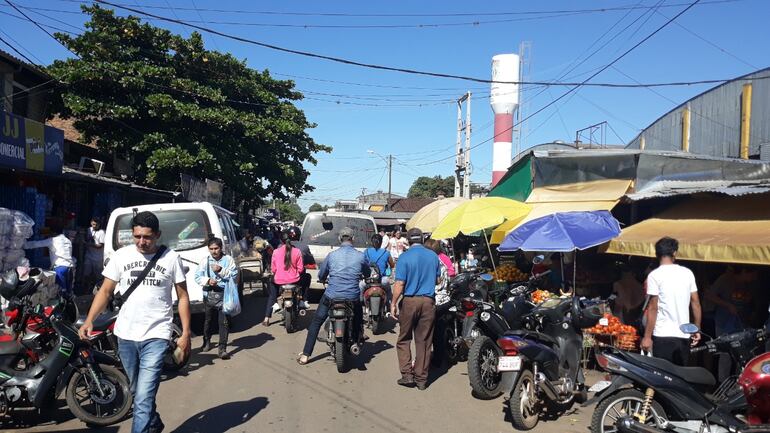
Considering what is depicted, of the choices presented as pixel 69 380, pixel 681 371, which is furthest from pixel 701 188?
pixel 69 380

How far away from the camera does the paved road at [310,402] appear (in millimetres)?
5402

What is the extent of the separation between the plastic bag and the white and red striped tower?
88.4 ft

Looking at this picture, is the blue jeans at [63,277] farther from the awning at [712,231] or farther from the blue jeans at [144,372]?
the awning at [712,231]

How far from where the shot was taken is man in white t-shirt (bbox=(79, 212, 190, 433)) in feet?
13.9

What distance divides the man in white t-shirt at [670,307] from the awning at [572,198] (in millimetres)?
4432

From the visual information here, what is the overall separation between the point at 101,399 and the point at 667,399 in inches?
193

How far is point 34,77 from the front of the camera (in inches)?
666

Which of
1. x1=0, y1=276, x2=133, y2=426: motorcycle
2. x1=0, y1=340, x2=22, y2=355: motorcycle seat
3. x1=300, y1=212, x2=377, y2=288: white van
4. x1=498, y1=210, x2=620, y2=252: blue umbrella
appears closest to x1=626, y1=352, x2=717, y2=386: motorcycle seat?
x1=498, y1=210, x2=620, y2=252: blue umbrella

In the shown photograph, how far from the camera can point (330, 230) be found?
13.6 meters

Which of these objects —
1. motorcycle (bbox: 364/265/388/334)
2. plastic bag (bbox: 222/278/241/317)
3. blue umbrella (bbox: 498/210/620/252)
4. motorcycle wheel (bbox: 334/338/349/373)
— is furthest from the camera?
motorcycle (bbox: 364/265/388/334)

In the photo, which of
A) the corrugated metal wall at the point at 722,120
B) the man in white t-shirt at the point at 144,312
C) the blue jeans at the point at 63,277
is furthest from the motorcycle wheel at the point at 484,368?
the corrugated metal wall at the point at 722,120

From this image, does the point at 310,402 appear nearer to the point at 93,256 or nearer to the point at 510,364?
the point at 510,364

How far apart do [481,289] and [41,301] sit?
678 cm

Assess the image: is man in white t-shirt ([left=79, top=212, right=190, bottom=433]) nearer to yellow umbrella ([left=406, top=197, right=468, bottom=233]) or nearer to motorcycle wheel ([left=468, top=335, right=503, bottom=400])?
motorcycle wheel ([left=468, top=335, right=503, bottom=400])
